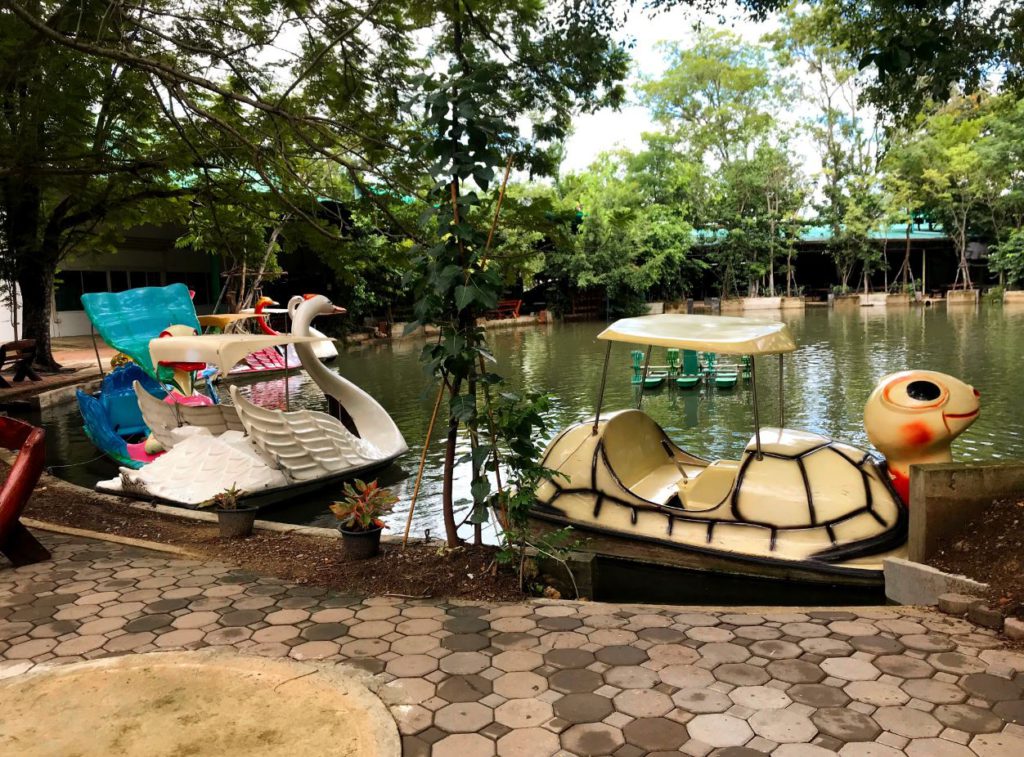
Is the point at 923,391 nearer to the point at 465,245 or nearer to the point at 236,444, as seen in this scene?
the point at 465,245

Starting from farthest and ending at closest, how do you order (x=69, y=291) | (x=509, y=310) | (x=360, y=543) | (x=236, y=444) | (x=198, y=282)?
1. (x=509, y=310)
2. (x=198, y=282)
3. (x=69, y=291)
4. (x=236, y=444)
5. (x=360, y=543)

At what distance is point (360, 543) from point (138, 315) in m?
7.59

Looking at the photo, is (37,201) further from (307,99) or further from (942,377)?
(942,377)

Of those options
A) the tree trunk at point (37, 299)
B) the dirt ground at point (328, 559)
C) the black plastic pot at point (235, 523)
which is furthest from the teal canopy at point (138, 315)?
the tree trunk at point (37, 299)

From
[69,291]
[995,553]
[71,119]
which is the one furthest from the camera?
[69,291]

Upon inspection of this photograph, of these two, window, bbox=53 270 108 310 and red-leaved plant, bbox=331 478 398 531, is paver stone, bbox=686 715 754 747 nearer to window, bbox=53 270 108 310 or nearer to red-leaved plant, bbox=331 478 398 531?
red-leaved plant, bbox=331 478 398 531

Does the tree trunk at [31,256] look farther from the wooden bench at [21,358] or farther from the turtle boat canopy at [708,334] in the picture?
the turtle boat canopy at [708,334]

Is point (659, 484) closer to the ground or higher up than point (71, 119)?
closer to the ground

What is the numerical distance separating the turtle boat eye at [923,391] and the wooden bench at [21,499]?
6.14 m

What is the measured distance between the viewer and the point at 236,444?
26.9 ft

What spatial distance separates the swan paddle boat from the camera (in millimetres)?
5359

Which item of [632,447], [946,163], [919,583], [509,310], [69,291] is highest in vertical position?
[946,163]

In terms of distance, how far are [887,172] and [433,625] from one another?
4007cm

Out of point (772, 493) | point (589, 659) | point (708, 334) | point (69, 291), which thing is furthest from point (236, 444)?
point (69, 291)
